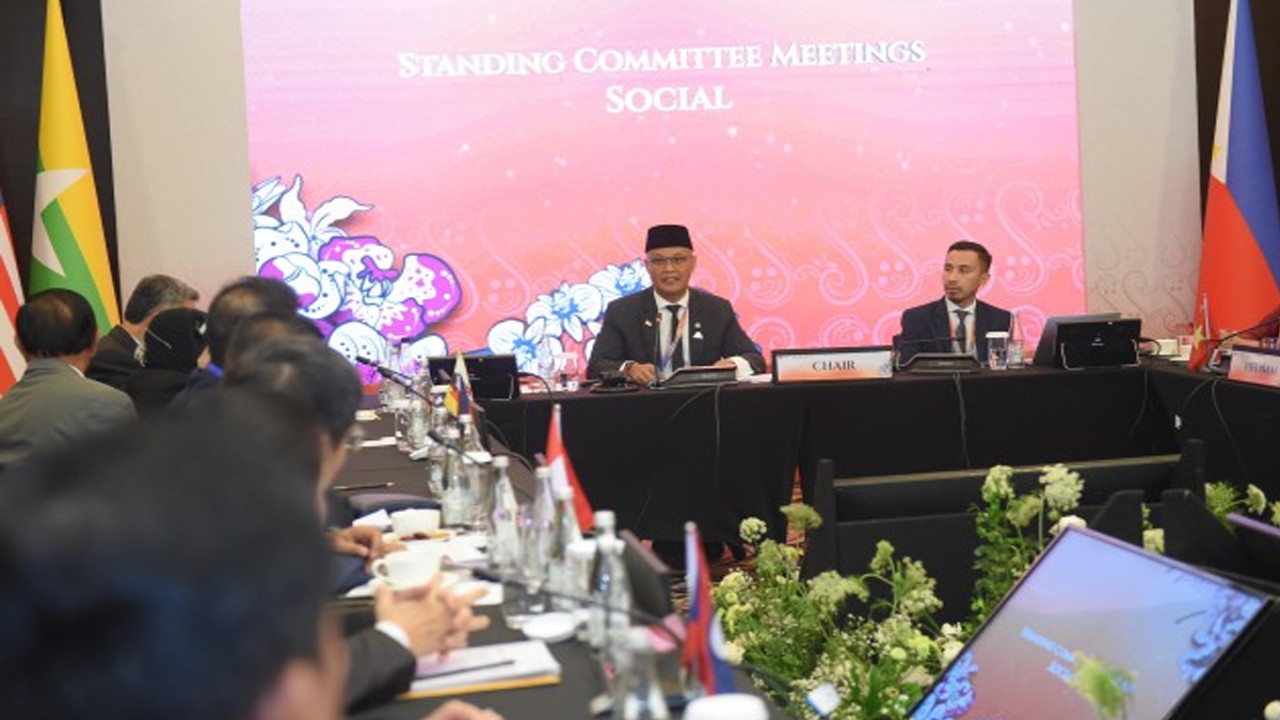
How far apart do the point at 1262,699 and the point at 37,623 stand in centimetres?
136

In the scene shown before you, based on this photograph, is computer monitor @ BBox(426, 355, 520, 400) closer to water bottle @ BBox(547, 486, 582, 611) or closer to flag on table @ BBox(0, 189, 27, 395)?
flag on table @ BBox(0, 189, 27, 395)

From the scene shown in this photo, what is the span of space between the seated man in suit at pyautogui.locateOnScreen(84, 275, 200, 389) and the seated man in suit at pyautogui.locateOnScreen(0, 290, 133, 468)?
0.97 meters

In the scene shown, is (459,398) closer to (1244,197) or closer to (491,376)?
(491,376)

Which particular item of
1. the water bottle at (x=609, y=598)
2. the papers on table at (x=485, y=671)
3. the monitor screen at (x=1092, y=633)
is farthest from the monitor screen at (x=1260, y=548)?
the papers on table at (x=485, y=671)

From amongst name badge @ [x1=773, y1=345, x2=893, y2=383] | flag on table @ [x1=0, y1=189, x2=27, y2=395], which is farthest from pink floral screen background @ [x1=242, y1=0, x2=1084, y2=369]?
name badge @ [x1=773, y1=345, x2=893, y2=383]

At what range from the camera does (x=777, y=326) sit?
6922 mm

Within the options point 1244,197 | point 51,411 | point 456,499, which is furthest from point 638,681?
point 1244,197

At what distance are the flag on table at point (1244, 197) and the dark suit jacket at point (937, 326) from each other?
1.26 metres

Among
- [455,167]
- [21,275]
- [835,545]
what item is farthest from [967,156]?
[835,545]

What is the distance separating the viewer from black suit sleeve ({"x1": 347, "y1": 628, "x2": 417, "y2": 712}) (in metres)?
1.71

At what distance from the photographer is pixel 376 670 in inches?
68.1

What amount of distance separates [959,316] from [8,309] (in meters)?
3.84

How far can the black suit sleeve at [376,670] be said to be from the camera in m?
1.71

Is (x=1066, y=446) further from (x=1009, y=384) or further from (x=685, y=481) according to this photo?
(x=685, y=481)
